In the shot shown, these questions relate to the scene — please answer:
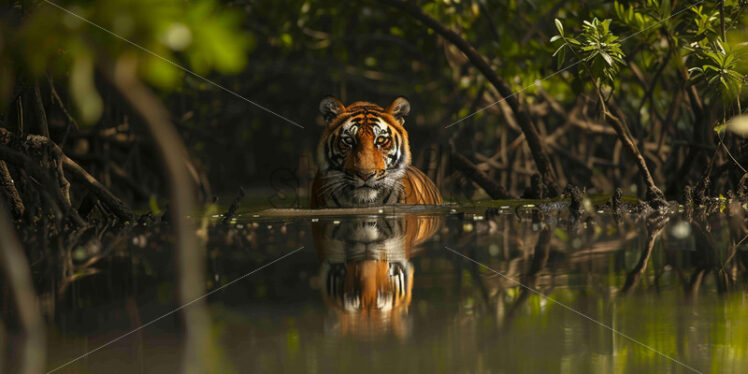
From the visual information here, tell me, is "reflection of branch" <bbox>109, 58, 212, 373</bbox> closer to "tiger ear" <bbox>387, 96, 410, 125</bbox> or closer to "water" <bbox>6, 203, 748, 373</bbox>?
"water" <bbox>6, 203, 748, 373</bbox>

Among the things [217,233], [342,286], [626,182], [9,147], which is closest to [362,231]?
[217,233]

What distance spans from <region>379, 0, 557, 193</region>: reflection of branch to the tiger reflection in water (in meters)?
1.65

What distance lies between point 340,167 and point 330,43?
4558mm

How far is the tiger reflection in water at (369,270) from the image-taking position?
2.79 metres

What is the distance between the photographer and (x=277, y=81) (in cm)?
1183

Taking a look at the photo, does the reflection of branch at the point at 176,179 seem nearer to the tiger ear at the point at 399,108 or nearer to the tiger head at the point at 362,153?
the tiger head at the point at 362,153

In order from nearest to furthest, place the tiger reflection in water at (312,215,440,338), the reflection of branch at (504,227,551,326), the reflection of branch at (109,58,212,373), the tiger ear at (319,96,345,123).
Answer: the reflection of branch at (109,58,212,373) → the tiger reflection in water at (312,215,440,338) → the reflection of branch at (504,227,551,326) → the tiger ear at (319,96,345,123)

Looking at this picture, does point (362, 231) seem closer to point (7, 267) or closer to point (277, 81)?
point (7, 267)

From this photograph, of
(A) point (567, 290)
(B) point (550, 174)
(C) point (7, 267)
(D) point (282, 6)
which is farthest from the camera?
(D) point (282, 6)

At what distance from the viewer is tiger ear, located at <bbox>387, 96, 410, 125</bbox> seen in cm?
621

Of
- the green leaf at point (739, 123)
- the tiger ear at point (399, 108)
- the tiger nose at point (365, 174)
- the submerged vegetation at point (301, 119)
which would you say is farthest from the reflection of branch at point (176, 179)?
the green leaf at point (739, 123)

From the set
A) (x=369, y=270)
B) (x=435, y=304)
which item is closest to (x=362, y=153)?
(x=369, y=270)

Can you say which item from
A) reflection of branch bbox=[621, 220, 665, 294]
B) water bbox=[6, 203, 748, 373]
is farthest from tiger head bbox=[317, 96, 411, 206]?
reflection of branch bbox=[621, 220, 665, 294]

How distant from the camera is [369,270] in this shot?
12.1ft
